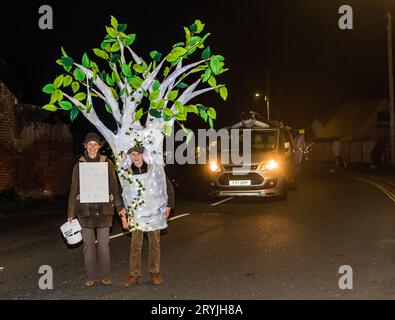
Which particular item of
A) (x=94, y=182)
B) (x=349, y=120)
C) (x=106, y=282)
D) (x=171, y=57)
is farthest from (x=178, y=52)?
(x=349, y=120)

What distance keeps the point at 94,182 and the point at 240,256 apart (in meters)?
2.78

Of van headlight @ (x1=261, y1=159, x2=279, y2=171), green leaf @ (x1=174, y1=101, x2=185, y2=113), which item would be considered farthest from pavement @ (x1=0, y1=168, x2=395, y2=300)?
green leaf @ (x1=174, y1=101, x2=185, y2=113)

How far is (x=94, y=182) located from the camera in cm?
609

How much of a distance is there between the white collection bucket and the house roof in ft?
162

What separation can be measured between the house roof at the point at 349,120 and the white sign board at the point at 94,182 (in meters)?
49.5

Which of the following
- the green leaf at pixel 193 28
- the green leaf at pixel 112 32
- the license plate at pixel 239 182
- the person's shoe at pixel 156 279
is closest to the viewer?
the person's shoe at pixel 156 279

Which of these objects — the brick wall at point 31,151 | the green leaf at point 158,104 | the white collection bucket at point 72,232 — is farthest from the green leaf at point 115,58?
the brick wall at point 31,151

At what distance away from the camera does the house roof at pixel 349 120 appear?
53.7 meters

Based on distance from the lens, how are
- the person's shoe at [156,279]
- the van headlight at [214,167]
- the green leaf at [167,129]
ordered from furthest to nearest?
the van headlight at [214,167], the green leaf at [167,129], the person's shoe at [156,279]

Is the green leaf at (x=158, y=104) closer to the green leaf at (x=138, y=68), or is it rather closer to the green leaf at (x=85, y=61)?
the green leaf at (x=138, y=68)

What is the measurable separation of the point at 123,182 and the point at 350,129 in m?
51.6

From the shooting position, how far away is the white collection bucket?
6320mm
